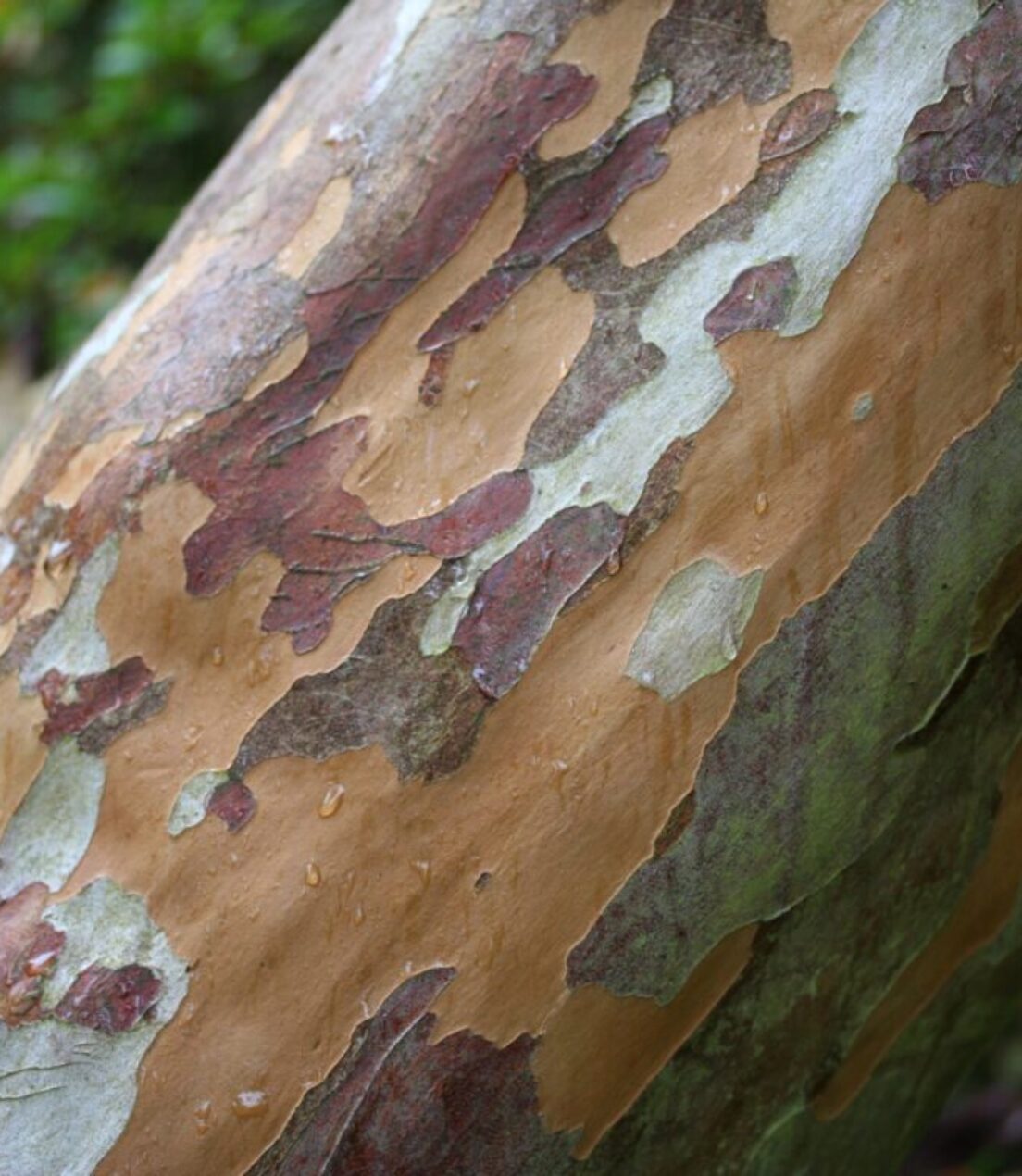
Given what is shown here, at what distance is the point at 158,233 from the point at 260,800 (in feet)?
4.37

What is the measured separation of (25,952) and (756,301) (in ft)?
1.55

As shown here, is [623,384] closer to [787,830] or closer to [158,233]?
[787,830]

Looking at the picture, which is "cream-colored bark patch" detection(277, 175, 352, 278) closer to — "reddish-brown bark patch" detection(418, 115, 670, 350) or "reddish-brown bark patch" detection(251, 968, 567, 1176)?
"reddish-brown bark patch" detection(418, 115, 670, 350)

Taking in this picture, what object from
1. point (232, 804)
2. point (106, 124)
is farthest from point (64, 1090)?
point (106, 124)

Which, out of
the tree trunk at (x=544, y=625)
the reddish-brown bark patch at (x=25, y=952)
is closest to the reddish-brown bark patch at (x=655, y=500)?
the tree trunk at (x=544, y=625)

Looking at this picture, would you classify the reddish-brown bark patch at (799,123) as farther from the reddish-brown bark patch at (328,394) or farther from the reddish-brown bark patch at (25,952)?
the reddish-brown bark patch at (25,952)

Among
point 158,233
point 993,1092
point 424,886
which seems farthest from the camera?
point 158,233

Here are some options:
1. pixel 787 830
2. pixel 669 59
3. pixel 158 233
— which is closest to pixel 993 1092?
pixel 787 830

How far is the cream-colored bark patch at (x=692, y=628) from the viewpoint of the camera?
29.7 inches

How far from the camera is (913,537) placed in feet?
2.54

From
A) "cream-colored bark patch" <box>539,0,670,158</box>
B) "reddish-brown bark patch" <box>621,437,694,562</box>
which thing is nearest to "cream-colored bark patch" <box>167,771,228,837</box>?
"reddish-brown bark patch" <box>621,437,694,562</box>

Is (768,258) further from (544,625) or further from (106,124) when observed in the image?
(106,124)

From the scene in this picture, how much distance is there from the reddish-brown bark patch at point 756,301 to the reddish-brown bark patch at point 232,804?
317 millimetres

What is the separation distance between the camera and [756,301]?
30.3 inches
